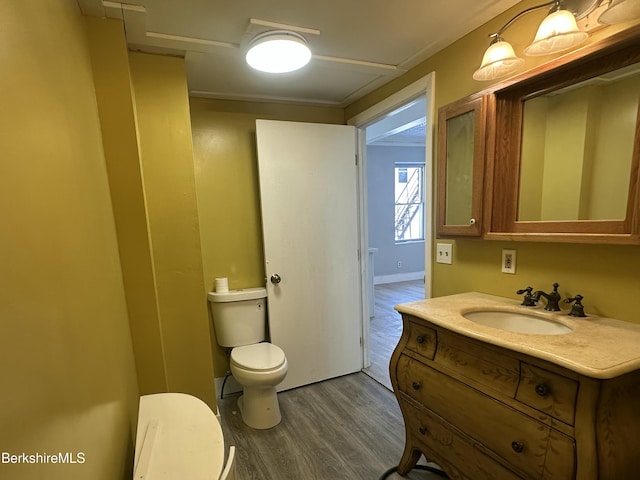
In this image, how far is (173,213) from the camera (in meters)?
1.88

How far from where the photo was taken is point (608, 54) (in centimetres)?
113

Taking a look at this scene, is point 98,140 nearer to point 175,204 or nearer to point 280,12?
point 175,204

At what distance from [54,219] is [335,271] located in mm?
2030

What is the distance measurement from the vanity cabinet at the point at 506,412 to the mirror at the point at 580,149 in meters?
0.64

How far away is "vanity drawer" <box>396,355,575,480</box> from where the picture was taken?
3.17 feet

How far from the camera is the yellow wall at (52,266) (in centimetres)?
55

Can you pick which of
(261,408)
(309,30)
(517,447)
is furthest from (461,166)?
(261,408)

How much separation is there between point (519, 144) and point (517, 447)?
125cm

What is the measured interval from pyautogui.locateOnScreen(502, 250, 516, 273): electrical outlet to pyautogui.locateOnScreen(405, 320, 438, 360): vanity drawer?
1.67 feet

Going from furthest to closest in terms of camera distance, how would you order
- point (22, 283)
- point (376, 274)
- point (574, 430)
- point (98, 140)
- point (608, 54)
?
point (376, 274) < point (98, 140) < point (608, 54) < point (574, 430) < point (22, 283)

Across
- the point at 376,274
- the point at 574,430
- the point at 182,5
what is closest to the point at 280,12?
the point at 182,5

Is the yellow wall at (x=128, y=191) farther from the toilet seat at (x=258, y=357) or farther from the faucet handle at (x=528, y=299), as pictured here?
the faucet handle at (x=528, y=299)

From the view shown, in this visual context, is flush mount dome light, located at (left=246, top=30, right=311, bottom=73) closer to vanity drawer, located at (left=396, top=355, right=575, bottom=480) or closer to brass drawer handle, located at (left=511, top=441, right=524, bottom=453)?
vanity drawer, located at (left=396, top=355, right=575, bottom=480)

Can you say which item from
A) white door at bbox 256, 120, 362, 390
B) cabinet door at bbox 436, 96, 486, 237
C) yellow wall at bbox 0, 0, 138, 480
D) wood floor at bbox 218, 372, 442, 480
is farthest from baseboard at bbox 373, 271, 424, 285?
yellow wall at bbox 0, 0, 138, 480
